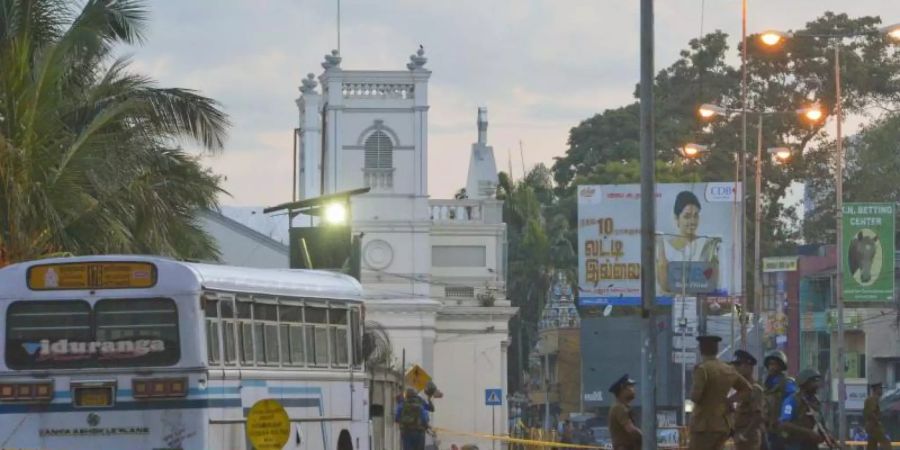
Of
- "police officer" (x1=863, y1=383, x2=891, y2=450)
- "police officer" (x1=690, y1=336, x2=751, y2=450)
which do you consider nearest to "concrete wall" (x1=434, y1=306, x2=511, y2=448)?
"police officer" (x1=863, y1=383, x2=891, y2=450)

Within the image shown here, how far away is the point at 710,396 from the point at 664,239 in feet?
180

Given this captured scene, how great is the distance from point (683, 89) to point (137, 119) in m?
66.8

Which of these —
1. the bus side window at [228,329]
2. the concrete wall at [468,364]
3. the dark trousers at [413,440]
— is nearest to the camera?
the bus side window at [228,329]

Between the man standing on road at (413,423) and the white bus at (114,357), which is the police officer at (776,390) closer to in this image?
the white bus at (114,357)

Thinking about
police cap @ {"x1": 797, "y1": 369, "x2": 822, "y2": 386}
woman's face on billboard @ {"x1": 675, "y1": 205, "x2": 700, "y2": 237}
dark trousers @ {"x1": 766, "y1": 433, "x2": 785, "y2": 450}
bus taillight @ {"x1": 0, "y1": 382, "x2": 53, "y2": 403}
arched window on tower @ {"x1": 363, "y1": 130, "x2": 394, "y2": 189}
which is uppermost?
arched window on tower @ {"x1": 363, "y1": 130, "x2": 394, "y2": 189}

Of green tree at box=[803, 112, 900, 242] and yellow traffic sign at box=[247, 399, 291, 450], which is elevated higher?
green tree at box=[803, 112, 900, 242]

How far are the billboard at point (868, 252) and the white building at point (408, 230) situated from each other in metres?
24.8

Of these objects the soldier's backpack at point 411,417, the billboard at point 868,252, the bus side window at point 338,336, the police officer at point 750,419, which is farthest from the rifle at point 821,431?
the billboard at point 868,252

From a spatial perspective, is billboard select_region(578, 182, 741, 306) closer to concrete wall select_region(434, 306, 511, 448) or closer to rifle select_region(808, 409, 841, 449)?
concrete wall select_region(434, 306, 511, 448)

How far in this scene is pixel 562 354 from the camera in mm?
100188

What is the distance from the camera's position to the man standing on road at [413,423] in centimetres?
3014

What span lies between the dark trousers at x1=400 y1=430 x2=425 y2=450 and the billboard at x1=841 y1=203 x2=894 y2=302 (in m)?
23.7

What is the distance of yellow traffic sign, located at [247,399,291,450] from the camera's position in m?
21.5

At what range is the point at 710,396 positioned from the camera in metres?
19.3
